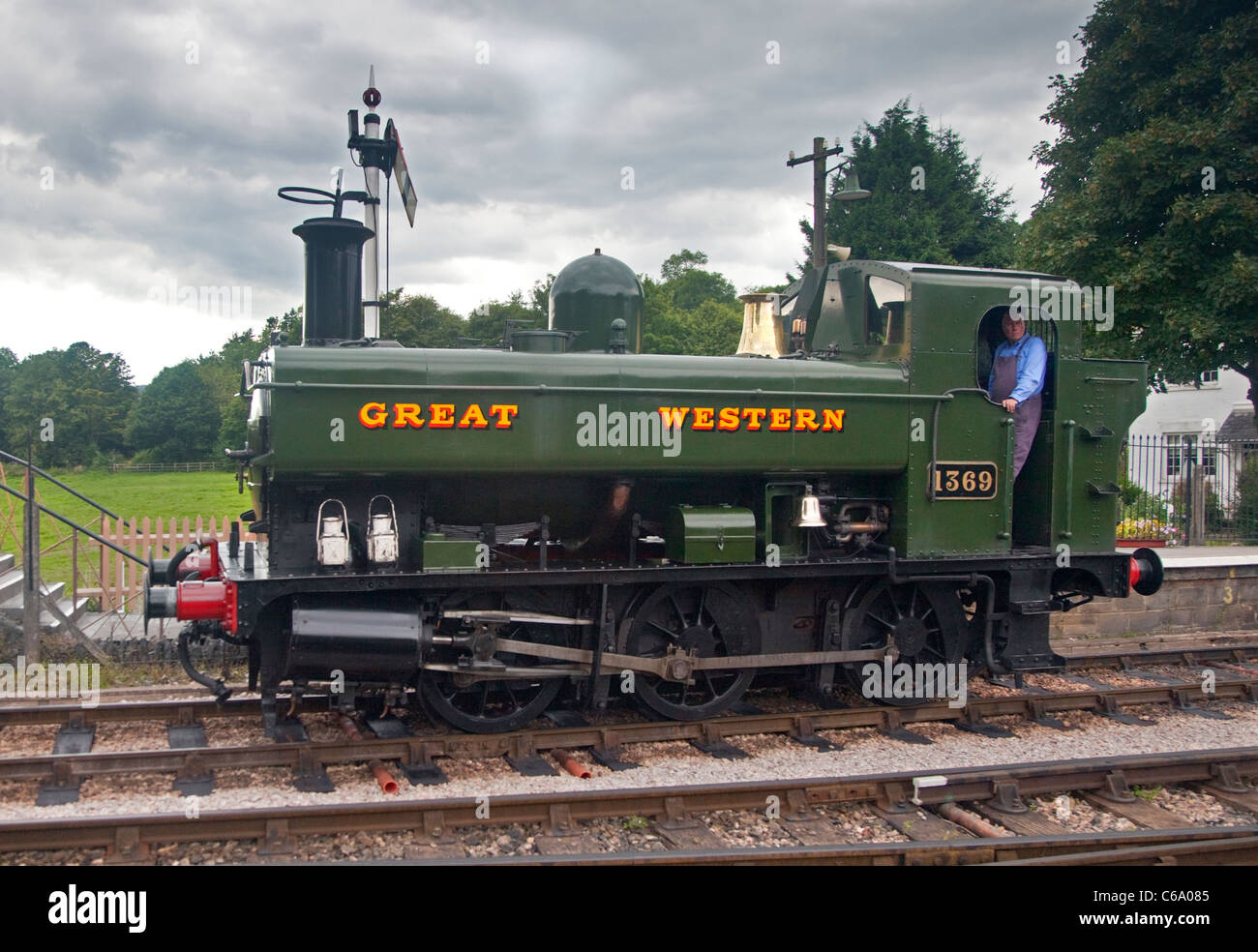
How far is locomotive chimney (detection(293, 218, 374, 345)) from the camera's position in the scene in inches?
297

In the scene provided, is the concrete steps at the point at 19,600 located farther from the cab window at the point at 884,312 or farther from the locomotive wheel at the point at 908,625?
the cab window at the point at 884,312

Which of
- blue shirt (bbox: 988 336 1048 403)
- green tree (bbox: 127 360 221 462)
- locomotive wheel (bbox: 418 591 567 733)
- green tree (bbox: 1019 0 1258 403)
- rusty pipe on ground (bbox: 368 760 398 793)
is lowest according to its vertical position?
rusty pipe on ground (bbox: 368 760 398 793)

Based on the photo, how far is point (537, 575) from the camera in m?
6.74

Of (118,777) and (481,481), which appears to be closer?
(118,777)

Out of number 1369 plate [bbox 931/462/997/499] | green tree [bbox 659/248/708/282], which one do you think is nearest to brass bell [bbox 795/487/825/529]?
number 1369 plate [bbox 931/462/997/499]

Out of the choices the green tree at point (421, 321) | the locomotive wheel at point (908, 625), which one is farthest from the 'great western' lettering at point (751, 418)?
the green tree at point (421, 321)

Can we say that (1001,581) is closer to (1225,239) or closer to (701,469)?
(701,469)

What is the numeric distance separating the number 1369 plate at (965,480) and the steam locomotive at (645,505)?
21 mm

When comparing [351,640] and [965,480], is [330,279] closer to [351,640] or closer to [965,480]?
[351,640]

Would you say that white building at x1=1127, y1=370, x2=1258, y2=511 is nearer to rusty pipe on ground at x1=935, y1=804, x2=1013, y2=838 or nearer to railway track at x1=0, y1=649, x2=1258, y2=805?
railway track at x1=0, y1=649, x2=1258, y2=805

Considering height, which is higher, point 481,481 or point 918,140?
point 918,140

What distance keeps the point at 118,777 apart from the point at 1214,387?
1282 inches

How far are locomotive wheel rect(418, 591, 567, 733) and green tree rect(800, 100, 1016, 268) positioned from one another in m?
29.4

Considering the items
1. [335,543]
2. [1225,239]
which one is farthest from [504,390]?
[1225,239]
